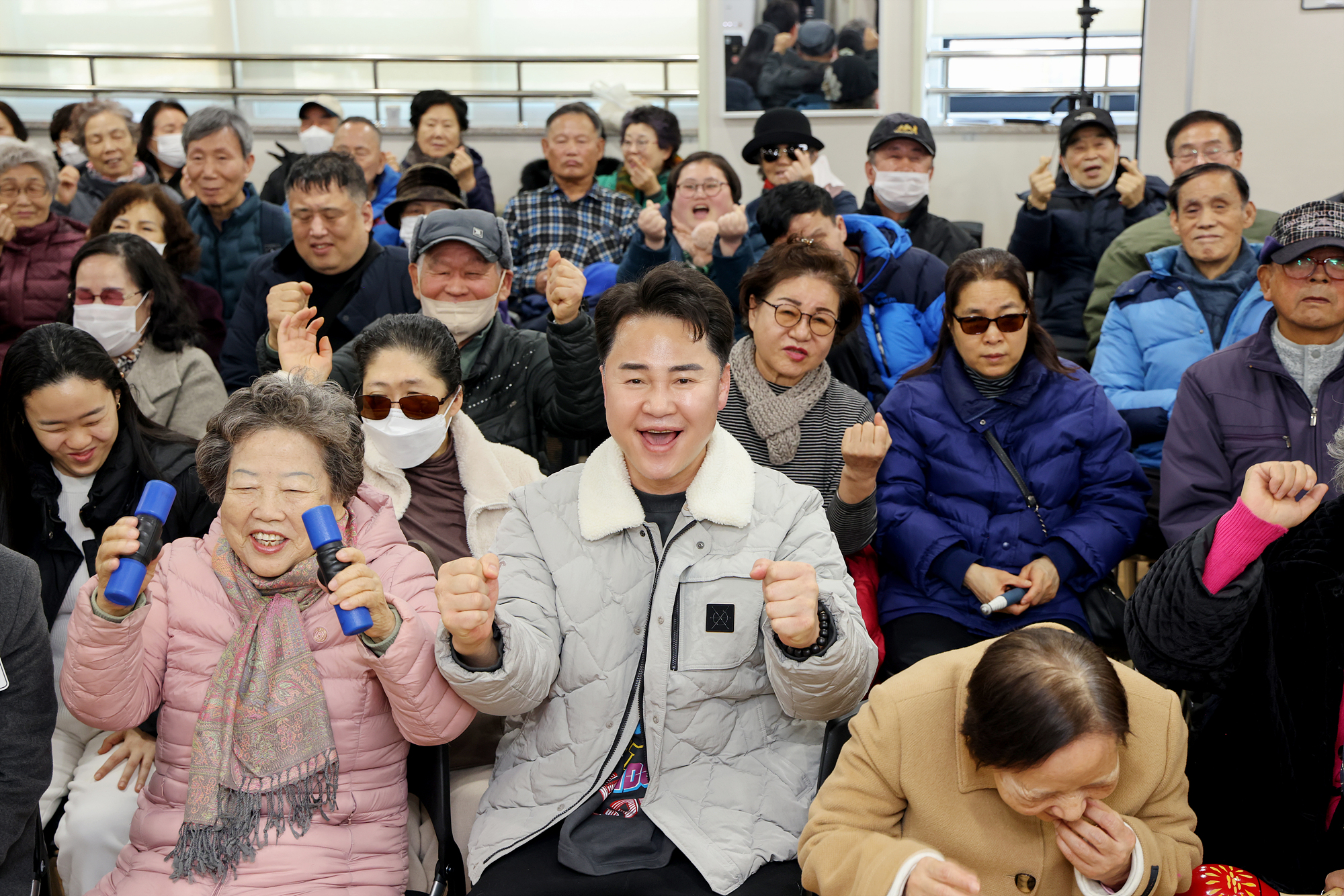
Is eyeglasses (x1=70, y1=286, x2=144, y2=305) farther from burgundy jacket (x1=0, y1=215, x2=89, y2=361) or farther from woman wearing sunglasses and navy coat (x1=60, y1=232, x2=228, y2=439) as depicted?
burgundy jacket (x1=0, y1=215, x2=89, y2=361)

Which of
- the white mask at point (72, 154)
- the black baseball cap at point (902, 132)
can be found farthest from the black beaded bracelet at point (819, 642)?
the white mask at point (72, 154)

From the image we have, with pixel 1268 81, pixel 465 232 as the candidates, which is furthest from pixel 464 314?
pixel 1268 81

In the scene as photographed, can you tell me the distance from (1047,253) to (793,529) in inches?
137

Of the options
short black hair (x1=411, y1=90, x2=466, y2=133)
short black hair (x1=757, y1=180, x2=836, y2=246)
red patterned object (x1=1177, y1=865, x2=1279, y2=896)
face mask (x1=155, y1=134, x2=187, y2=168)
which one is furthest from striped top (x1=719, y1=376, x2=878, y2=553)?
face mask (x1=155, y1=134, x2=187, y2=168)

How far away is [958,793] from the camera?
198 centimetres

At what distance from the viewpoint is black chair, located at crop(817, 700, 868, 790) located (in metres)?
2.23

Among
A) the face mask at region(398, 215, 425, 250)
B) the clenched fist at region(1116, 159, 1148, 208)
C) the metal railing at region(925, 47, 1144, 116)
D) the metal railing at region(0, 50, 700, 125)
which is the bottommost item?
the face mask at region(398, 215, 425, 250)

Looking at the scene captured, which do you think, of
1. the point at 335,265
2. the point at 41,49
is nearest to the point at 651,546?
the point at 335,265

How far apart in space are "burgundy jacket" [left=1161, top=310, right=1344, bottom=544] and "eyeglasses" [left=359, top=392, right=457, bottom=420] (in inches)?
78.4

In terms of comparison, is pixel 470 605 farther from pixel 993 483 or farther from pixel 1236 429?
pixel 1236 429

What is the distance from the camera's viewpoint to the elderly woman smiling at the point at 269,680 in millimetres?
2170

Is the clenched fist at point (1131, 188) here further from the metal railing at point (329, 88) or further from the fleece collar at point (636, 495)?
the metal railing at point (329, 88)

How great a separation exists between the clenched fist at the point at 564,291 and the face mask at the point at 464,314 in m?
0.37

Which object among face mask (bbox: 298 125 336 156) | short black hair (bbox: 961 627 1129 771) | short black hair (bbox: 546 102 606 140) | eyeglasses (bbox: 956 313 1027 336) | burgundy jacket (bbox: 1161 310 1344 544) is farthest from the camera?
face mask (bbox: 298 125 336 156)
